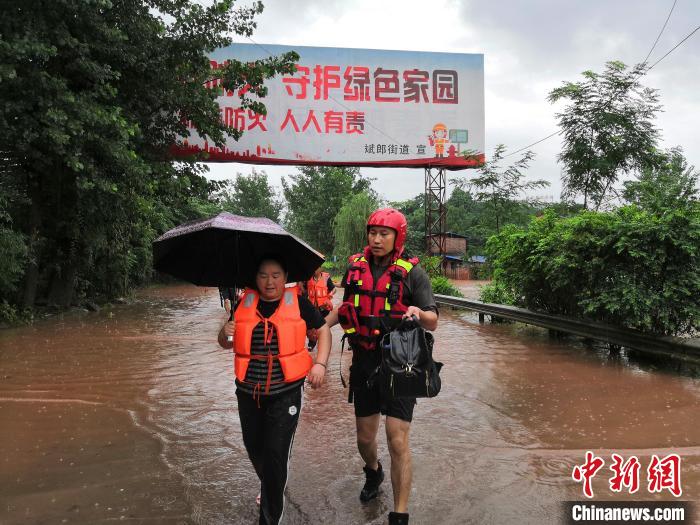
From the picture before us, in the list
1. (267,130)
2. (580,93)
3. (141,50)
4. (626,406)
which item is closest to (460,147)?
(580,93)

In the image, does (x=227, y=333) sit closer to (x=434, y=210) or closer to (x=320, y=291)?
(x=320, y=291)

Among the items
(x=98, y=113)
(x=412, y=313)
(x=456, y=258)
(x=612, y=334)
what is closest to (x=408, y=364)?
(x=412, y=313)

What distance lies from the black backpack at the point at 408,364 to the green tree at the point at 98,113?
8.92 meters

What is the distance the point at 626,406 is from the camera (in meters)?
5.98

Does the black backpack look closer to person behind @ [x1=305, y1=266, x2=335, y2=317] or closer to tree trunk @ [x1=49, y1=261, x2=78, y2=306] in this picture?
person behind @ [x1=305, y1=266, x2=335, y2=317]

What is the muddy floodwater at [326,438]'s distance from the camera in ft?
12.1

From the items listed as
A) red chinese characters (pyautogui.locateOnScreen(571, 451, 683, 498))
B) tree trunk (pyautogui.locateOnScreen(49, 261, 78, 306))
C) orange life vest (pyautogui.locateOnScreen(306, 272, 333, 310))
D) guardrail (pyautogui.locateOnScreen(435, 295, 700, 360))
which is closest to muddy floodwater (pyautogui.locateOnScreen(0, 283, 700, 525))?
red chinese characters (pyautogui.locateOnScreen(571, 451, 683, 498))

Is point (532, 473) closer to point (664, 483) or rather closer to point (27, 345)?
Result: point (664, 483)

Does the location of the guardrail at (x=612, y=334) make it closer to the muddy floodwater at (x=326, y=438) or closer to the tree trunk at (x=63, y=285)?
the muddy floodwater at (x=326, y=438)

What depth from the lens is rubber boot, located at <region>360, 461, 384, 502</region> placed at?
147 inches

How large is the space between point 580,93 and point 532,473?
44.8 ft

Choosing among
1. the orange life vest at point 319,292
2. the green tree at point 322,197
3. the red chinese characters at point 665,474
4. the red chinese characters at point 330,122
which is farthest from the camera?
the green tree at point 322,197

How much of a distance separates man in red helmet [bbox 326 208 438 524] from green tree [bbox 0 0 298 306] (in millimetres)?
8384

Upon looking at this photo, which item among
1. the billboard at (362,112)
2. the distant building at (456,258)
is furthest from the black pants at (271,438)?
the distant building at (456,258)
